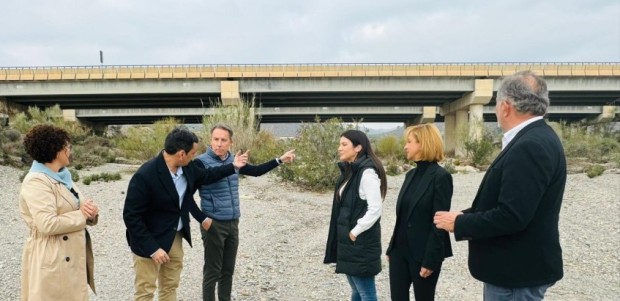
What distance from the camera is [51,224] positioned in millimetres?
2430

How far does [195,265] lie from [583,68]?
3191 centimetres

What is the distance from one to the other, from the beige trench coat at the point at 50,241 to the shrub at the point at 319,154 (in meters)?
9.15

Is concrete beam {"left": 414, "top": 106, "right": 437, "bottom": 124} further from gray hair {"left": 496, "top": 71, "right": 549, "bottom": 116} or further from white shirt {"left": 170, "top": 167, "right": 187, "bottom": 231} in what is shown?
gray hair {"left": 496, "top": 71, "right": 549, "bottom": 116}

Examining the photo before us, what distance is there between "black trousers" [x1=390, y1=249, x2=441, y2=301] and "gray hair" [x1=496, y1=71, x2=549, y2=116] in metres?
1.21

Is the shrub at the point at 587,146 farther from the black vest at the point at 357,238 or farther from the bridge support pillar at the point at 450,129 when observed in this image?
the black vest at the point at 357,238

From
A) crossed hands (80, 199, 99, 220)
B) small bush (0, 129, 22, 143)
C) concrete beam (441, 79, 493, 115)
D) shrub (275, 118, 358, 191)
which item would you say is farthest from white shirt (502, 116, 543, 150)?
concrete beam (441, 79, 493, 115)

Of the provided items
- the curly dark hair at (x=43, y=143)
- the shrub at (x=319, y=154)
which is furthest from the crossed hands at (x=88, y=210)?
the shrub at (x=319, y=154)

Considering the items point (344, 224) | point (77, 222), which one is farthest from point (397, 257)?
point (77, 222)

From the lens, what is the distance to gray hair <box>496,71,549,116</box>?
203 centimetres

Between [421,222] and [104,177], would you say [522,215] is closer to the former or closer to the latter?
[421,222]

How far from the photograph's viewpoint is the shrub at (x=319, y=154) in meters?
11.6

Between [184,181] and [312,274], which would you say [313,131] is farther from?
[184,181]

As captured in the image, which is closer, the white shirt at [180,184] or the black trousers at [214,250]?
the white shirt at [180,184]

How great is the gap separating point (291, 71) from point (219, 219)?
25.6 metres
